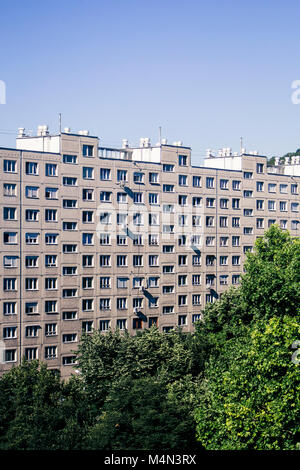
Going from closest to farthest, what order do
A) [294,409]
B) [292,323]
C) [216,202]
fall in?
[294,409] < [292,323] < [216,202]

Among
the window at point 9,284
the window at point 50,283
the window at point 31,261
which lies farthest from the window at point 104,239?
the window at point 9,284

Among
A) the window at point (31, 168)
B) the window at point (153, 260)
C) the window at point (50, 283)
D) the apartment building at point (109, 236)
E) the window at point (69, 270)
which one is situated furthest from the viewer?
the window at point (153, 260)

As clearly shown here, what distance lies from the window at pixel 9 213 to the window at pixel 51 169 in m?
5.40

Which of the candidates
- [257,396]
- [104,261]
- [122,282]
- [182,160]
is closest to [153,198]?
[182,160]

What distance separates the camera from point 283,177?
92125 millimetres

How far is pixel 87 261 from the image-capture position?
7150 cm

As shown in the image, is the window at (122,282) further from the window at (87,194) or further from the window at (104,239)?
the window at (87,194)

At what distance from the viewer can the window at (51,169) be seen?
68.3m

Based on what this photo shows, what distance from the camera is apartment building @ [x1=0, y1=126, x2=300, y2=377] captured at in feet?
218

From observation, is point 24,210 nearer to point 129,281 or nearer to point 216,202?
point 129,281

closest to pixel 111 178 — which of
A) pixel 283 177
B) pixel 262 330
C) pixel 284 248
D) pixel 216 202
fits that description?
pixel 216 202

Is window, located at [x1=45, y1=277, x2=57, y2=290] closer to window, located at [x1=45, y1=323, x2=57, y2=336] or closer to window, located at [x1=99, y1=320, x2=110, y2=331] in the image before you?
window, located at [x1=45, y1=323, x2=57, y2=336]

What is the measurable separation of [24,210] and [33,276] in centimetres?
687

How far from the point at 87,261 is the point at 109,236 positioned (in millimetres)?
3963
